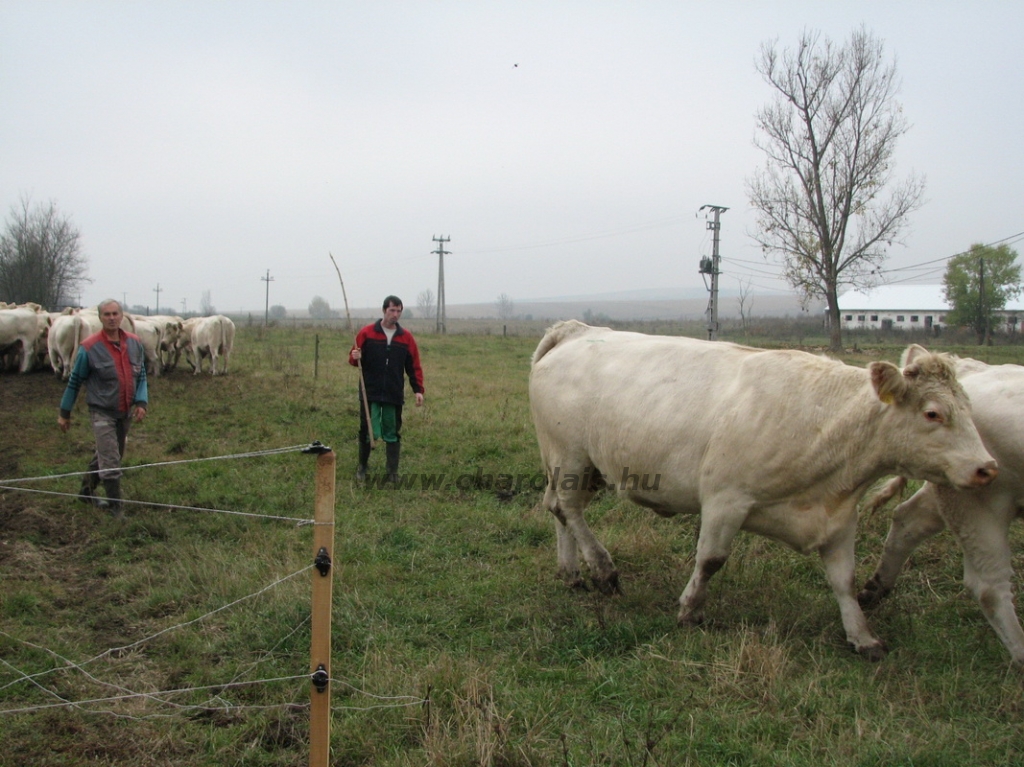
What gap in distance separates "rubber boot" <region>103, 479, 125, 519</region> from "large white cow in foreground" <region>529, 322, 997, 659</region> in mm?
4179

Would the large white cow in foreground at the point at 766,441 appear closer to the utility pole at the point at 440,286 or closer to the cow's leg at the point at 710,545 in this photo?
the cow's leg at the point at 710,545

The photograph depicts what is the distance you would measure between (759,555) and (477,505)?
266cm

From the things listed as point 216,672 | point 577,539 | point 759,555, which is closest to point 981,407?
point 759,555

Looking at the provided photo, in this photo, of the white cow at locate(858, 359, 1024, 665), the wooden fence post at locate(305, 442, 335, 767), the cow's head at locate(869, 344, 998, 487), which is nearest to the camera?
the wooden fence post at locate(305, 442, 335, 767)

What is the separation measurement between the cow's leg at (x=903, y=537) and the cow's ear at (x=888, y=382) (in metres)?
1.15

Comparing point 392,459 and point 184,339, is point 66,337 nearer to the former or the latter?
point 184,339

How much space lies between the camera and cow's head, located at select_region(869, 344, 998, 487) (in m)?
4.28

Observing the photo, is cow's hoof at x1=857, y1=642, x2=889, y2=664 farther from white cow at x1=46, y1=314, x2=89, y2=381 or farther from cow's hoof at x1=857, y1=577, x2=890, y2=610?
white cow at x1=46, y1=314, x2=89, y2=381

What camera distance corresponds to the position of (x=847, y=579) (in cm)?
468

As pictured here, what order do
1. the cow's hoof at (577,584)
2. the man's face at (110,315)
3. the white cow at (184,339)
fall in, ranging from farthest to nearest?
the white cow at (184,339) < the man's face at (110,315) < the cow's hoof at (577,584)

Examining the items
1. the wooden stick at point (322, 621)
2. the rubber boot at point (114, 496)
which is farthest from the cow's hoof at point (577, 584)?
the rubber boot at point (114, 496)

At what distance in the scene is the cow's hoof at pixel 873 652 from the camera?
4465 millimetres

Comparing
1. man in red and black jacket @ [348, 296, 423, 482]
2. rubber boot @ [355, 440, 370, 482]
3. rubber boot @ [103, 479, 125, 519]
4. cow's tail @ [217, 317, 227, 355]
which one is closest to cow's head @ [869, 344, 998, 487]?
man in red and black jacket @ [348, 296, 423, 482]

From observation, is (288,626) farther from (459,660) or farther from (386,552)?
(386,552)
